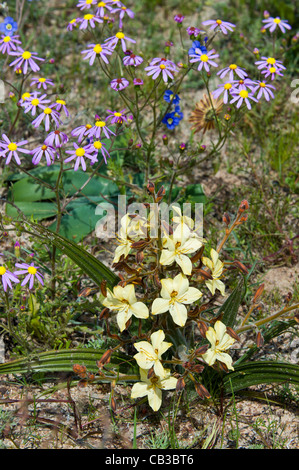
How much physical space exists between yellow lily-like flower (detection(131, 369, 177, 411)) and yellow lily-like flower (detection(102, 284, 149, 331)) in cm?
24

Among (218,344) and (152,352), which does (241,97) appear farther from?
(152,352)

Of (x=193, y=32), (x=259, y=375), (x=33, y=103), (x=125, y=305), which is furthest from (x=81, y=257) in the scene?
(x=193, y=32)

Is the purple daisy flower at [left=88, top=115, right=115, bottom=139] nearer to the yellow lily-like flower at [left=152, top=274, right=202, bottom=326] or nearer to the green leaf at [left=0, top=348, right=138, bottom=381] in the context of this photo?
the yellow lily-like flower at [left=152, top=274, right=202, bottom=326]

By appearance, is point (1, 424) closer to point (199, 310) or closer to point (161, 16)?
point (199, 310)

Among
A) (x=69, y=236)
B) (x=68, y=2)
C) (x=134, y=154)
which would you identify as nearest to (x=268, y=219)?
(x=134, y=154)

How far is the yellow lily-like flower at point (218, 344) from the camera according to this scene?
2117mm

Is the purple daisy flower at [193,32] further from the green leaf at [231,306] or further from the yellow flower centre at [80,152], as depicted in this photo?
the green leaf at [231,306]

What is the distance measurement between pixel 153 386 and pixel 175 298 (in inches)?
15.0

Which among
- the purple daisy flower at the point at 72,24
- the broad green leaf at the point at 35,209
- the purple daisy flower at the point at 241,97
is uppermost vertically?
the purple daisy flower at the point at 72,24

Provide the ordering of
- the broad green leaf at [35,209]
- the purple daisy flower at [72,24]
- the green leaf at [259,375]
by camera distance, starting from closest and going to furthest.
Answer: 1. the green leaf at [259,375]
2. the purple daisy flower at [72,24]
3. the broad green leaf at [35,209]

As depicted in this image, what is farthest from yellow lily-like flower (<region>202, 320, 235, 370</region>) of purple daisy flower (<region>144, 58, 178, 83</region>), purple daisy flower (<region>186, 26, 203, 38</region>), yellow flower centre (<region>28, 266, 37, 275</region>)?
purple daisy flower (<region>186, 26, 203, 38</region>)

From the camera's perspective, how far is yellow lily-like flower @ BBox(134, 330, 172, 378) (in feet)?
6.80

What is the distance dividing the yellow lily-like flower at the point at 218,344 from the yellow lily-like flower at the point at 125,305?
29 cm

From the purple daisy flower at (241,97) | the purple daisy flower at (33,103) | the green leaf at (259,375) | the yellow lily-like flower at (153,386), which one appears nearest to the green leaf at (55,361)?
the yellow lily-like flower at (153,386)
